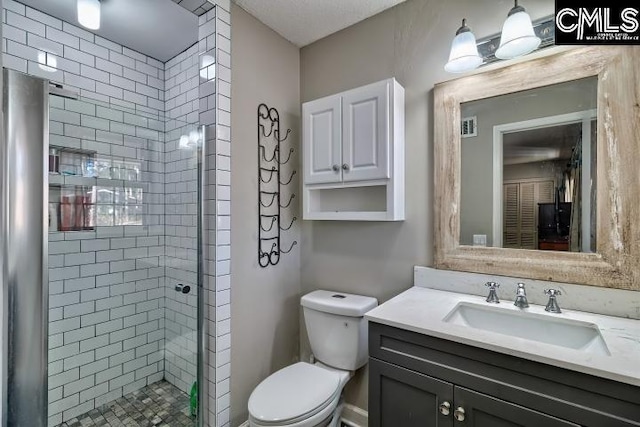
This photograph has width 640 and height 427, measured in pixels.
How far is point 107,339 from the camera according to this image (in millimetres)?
1721

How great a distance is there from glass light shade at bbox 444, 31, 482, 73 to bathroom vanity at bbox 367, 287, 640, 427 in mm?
1107

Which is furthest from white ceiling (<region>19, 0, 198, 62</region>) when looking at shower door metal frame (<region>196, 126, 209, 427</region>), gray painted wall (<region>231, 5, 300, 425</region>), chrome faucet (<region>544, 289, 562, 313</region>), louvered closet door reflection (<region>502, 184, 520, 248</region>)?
chrome faucet (<region>544, 289, 562, 313</region>)

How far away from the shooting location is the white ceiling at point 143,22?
5.52ft

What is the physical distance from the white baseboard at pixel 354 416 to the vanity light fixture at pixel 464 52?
2.00 m

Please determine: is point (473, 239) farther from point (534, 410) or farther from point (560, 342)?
point (534, 410)

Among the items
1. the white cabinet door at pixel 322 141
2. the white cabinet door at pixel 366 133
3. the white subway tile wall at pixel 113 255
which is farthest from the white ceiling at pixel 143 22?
the white cabinet door at pixel 366 133

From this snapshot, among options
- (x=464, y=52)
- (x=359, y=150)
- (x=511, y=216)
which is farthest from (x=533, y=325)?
(x=464, y=52)

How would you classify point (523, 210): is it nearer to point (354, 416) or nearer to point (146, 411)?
point (354, 416)

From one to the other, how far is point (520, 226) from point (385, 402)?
3.20 feet

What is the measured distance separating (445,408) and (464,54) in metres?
1.47

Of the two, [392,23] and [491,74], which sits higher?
[392,23]

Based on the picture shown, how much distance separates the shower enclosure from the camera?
3.66 feet

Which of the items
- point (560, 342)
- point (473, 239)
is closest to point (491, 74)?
point (473, 239)

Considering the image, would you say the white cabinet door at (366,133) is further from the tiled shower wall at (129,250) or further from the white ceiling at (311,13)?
the tiled shower wall at (129,250)
